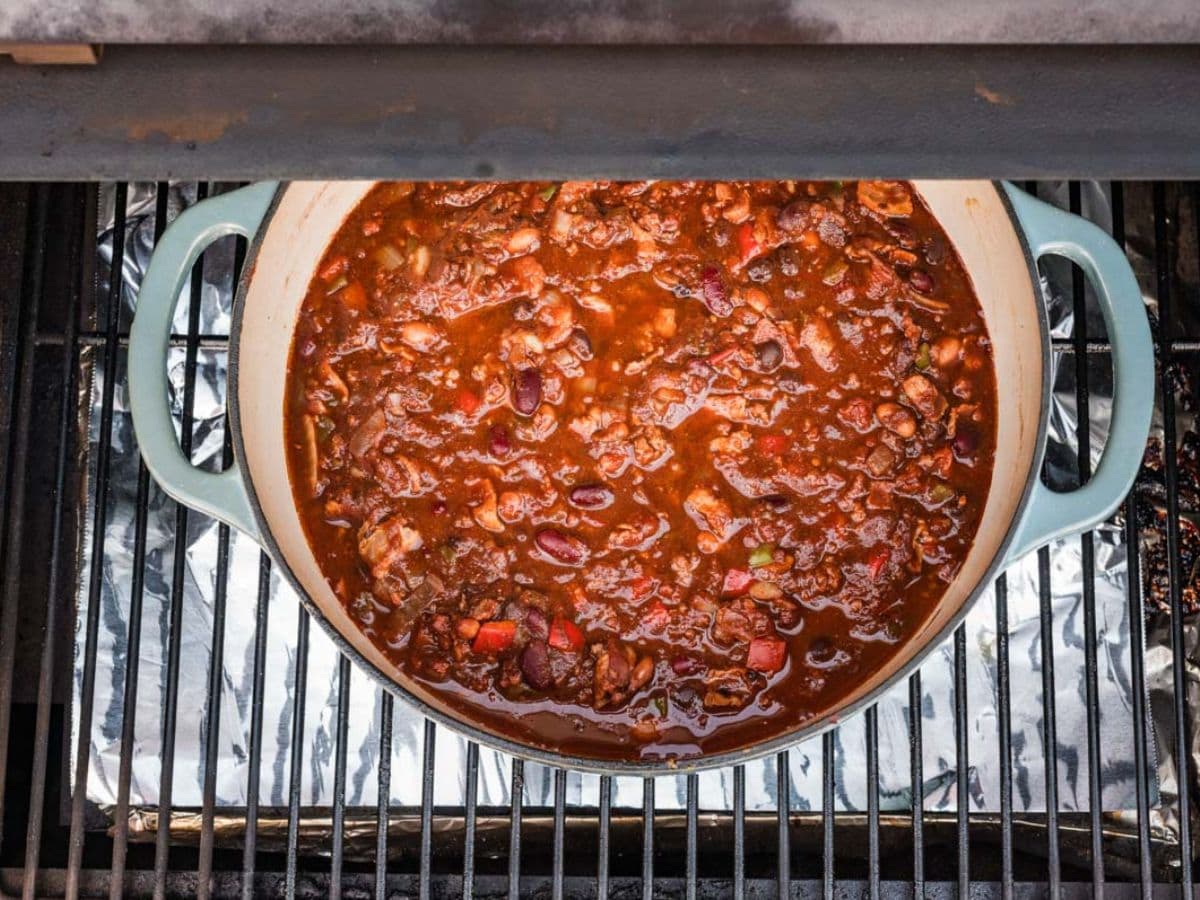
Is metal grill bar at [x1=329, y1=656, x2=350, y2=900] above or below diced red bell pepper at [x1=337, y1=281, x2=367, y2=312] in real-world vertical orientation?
below

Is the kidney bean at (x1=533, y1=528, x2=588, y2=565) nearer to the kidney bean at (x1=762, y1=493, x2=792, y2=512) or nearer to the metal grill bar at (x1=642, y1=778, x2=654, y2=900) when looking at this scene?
the kidney bean at (x1=762, y1=493, x2=792, y2=512)

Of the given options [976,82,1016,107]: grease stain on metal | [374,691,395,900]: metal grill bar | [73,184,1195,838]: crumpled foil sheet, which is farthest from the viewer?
[73,184,1195,838]: crumpled foil sheet

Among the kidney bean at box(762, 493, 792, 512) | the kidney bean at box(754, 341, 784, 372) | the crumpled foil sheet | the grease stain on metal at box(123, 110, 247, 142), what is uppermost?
the grease stain on metal at box(123, 110, 247, 142)

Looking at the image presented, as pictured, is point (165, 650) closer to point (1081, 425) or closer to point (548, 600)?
point (548, 600)

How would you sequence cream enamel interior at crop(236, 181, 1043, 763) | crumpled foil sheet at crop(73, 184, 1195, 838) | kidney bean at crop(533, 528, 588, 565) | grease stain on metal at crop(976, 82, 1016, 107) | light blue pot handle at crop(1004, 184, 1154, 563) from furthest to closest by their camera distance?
crumpled foil sheet at crop(73, 184, 1195, 838) → kidney bean at crop(533, 528, 588, 565) → cream enamel interior at crop(236, 181, 1043, 763) → light blue pot handle at crop(1004, 184, 1154, 563) → grease stain on metal at crop(976, 82, 1016, 107)

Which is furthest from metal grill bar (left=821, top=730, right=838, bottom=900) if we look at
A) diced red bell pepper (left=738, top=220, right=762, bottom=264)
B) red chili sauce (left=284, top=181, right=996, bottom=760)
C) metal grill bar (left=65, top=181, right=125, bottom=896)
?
metal grill bar (left=65, top=181, right=125, bottom=896)

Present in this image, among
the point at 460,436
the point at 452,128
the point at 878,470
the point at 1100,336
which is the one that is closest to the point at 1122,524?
the point at 1100,336

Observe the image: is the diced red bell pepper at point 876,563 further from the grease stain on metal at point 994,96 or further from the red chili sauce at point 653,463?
the grease stain on metal at point 994,96
